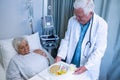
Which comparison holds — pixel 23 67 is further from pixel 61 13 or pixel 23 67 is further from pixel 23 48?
pixel 61 13

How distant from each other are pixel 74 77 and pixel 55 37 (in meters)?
0.95

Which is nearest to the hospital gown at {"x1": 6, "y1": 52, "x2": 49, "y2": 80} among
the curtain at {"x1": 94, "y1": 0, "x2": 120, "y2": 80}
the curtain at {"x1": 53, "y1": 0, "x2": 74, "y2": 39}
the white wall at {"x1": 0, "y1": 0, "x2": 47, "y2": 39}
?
the white wall at {"x1": 0, "y1": 0, "x2": 47, "y2": 39}

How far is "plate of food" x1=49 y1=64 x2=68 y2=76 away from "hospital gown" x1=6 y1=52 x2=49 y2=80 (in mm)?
339

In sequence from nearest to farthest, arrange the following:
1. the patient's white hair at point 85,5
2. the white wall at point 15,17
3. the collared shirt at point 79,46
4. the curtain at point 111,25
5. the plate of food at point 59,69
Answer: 1. the plate of food at point 59,69
2. the patient's white hair at point 85,5
3. the collared shirt at point 79,46
4. the curtain at point 111,25
5. the white wall at point 15,17

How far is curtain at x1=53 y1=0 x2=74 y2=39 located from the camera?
2.38m

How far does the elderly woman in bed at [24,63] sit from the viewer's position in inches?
75.7

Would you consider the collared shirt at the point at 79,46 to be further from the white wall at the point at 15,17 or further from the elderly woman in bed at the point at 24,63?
the white wall at the point at 15,17

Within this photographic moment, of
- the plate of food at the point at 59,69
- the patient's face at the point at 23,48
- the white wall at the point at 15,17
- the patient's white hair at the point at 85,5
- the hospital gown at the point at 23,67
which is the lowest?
the hospital gown at the point at 23,67

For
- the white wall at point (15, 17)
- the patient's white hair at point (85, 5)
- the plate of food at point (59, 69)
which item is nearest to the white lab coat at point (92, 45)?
the patient's white hair at point (85, 5)

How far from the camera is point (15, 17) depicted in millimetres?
2432

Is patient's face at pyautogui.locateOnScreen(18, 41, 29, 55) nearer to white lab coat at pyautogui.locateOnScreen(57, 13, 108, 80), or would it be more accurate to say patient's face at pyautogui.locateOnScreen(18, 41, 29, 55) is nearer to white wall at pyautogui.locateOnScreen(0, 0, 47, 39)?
white lab coat at pyautogui.locateOnScreen(57, 13, 108, 80)

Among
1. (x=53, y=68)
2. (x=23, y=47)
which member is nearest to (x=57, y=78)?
(x=53, y=68)

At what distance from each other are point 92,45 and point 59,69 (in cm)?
46

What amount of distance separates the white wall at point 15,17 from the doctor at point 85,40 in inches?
29.9
